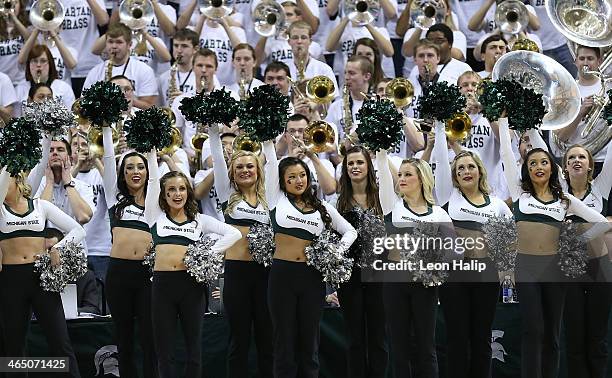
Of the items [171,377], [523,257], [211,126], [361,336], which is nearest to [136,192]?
[211,126]

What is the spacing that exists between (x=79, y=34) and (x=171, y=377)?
498 centimetres

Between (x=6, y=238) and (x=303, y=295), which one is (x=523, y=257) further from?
(x=6, y=238)

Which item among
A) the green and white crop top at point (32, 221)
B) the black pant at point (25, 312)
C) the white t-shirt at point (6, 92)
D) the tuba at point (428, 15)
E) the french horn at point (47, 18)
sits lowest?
the black pant at point (25, 312)

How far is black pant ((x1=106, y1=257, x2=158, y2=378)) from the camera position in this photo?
8.09 meters

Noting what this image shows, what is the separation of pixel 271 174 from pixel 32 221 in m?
1.77

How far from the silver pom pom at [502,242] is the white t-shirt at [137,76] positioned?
419 cm

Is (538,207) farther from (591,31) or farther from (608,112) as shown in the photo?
(591,31)

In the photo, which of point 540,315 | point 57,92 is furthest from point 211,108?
point 57,92

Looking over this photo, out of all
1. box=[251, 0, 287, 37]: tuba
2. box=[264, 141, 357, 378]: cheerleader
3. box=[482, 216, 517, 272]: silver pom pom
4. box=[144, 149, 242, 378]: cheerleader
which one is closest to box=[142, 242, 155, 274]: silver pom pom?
box=[144, 149, 242, 378]: cheerleader

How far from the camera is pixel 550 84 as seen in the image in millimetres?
8406

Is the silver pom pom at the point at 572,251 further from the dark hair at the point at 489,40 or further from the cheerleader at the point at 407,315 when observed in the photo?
the dark hair at the point at 489,40

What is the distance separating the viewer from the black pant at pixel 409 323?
7664mm

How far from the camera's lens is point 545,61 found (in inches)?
333

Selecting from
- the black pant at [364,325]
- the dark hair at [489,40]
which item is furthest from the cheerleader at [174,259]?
the dark hair at [489,40]
